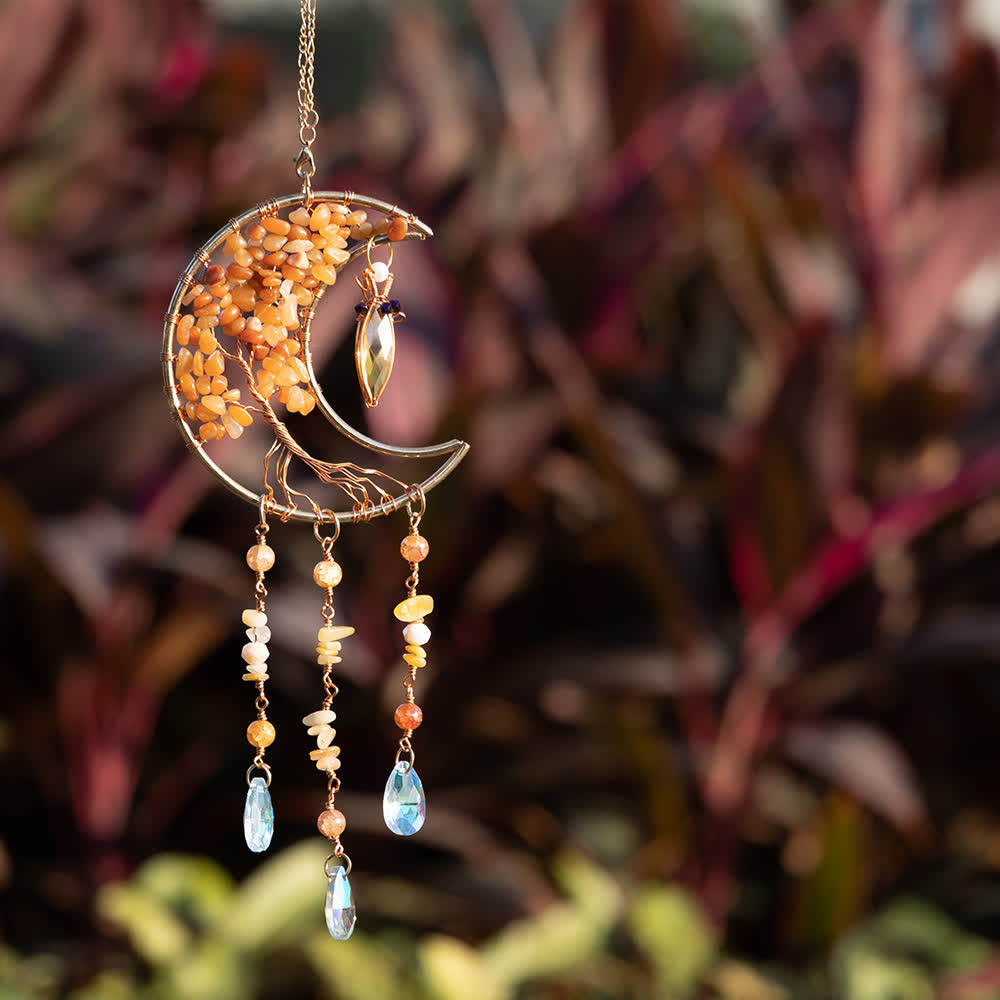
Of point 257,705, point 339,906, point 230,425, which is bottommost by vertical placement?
point 339,906

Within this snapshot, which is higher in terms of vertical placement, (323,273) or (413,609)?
(323,273)

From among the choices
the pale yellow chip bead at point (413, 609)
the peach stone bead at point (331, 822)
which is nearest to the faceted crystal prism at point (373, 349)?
the pale yellow chip bead at point (413, 609)

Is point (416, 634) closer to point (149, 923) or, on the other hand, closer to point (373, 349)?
point (373, 349)

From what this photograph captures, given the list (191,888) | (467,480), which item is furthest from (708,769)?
(191,888)

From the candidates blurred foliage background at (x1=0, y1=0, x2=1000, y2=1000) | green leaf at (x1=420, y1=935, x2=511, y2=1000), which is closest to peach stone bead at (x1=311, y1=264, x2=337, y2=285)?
blurred foliage background at (x1=0, y1=0, x2=1000, y2=1000)

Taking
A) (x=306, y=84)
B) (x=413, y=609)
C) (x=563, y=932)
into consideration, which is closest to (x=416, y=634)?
(x=413, y=609)

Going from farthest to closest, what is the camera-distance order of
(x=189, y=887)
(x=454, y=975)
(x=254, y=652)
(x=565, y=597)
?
1. (x=565, y=597)
2. (x=189, y=887)
3. (x=454, y=975)
4. (x=254, y=652)

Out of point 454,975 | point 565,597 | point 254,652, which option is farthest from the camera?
point 565,597

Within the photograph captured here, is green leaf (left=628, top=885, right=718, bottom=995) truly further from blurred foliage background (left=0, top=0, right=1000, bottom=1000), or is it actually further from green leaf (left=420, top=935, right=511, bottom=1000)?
green leaf (left=420, top=935, right=511, bottom=1000)
